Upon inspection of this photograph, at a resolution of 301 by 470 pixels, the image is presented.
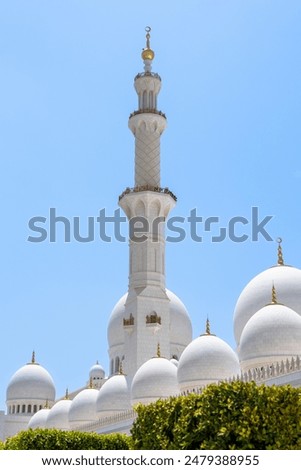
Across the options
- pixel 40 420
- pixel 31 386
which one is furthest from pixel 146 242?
pixel 31 386

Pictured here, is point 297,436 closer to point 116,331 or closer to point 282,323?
point 282,323

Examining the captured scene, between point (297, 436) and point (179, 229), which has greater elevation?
point (179, 229)

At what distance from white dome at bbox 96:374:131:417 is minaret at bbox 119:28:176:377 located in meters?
1.08

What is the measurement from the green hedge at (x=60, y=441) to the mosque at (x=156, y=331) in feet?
20.4

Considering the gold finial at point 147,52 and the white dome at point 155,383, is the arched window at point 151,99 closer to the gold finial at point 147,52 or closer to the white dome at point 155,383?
the gold finial at point 147,52

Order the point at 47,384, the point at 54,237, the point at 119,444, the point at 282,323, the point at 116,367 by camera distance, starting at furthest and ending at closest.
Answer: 1. the point at 47,384
2. the point at 116,367
3. the point at 54,237
4. the point at 282,323
5. the point at 119,444

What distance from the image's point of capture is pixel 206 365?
30234 millimetres

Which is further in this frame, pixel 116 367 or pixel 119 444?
pixel 116 367

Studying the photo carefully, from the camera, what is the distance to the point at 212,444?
43.1 ft

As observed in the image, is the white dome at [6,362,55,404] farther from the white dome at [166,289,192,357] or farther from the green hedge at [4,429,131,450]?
the green hedge at [4,429,131,450]

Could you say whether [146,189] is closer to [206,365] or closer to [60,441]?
[206,365]

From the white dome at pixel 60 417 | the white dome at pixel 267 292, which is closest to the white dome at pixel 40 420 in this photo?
the white dome at pixel 60 417

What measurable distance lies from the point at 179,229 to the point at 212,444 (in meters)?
25.6
